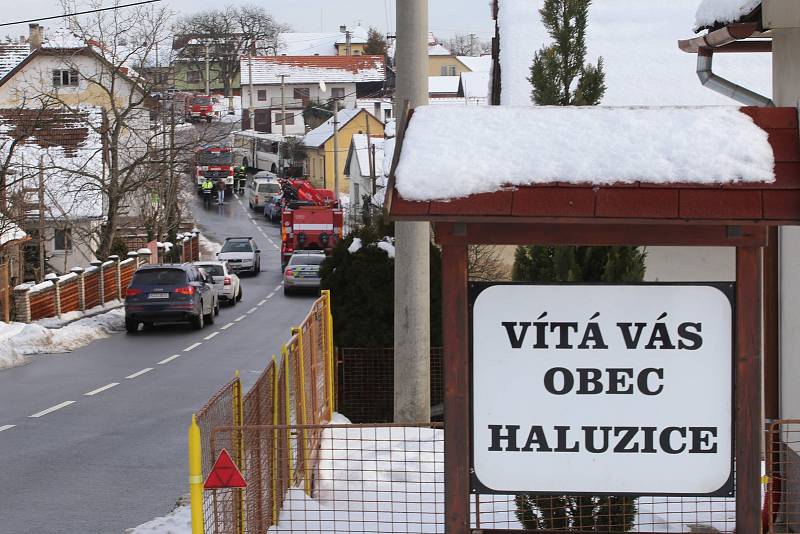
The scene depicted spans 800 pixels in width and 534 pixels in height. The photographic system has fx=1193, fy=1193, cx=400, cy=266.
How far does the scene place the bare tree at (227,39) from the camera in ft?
427

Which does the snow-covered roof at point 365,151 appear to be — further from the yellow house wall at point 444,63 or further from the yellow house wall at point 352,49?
the yellow house wall at point 352,49

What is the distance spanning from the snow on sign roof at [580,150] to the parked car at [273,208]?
228 ft

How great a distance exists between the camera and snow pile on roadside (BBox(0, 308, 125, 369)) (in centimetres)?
2308

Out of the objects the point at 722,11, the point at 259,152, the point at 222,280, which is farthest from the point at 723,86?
the point at 259,152

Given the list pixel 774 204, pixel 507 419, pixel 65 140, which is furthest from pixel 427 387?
pixel 65 140

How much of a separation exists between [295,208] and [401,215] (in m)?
46.9

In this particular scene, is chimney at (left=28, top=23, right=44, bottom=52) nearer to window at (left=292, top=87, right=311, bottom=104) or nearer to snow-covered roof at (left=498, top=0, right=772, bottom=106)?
window at (left=292, top=87, right=311, bottom=104)

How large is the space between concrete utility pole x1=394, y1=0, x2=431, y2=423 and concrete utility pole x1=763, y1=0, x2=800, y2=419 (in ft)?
12.9

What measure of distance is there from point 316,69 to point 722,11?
11606 cm

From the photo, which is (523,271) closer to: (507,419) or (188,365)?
(507,419)

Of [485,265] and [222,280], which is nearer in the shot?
[485,265]

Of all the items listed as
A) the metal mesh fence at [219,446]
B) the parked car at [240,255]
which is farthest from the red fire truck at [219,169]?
the metal mesh fence at [219,446]

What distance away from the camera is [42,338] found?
25.5 metres

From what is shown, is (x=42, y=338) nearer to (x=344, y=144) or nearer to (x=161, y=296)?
(x=161, y=296)
